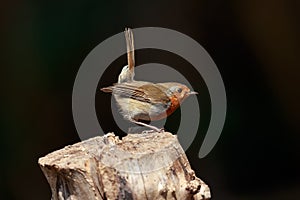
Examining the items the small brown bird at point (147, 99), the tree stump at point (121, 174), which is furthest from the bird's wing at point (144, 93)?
the tree stump at point (121, 174)

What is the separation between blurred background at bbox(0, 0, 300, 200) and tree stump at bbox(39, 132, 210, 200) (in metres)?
1.68

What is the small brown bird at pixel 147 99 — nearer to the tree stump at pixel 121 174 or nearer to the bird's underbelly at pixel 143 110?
the bird's underbelly at pixel 143 110

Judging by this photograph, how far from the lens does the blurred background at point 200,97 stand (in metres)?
3.83

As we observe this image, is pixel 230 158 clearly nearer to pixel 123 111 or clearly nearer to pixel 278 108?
pixel 278 108

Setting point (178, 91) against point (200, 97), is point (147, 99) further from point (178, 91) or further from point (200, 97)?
point (200, 97)

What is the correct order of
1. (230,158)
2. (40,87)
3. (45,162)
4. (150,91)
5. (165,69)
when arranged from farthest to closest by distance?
(230,158) < (40,87) < (165,69) < (150,91) < (45,162)

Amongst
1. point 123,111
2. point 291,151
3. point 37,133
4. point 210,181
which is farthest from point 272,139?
point 123,111

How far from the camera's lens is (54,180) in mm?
2049

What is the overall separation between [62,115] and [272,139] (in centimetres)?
128

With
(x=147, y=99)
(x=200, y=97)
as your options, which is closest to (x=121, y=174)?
(x=147, y=99)

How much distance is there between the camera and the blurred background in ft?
12.6

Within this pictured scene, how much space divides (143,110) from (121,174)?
63 cm

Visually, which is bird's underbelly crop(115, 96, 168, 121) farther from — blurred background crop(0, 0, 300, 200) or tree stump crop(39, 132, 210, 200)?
blurred background crop(0, 0, 300, 200)

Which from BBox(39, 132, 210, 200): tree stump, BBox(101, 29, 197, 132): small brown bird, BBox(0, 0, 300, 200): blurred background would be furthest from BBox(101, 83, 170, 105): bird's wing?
BBox(0, 0, 300, 200): blurred background
